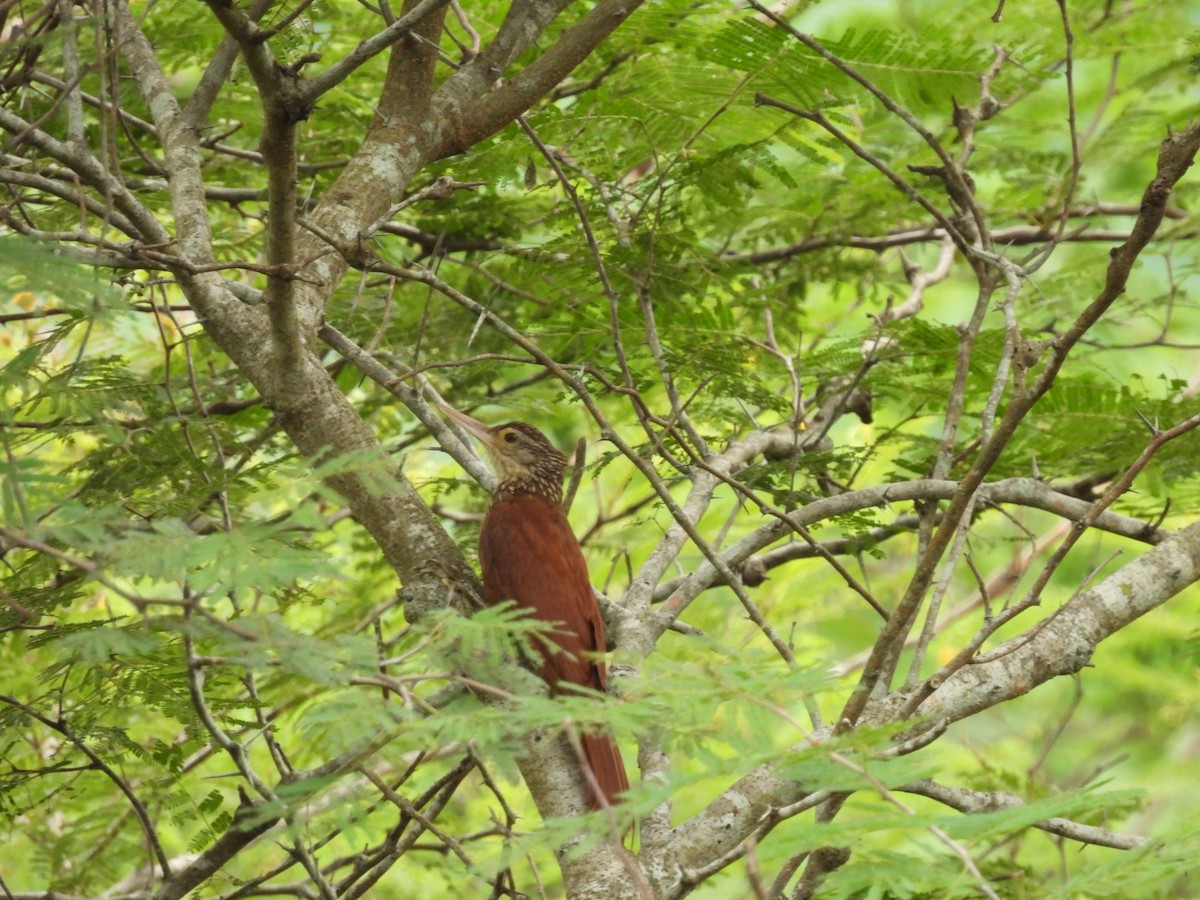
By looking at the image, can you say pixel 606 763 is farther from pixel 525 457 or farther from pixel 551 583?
pixel 525 457

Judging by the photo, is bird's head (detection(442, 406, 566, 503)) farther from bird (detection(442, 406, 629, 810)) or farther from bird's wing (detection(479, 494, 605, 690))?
bird's wing (detection(479, 494, 605, 690))

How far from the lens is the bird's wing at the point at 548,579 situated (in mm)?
4191

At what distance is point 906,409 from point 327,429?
3686 mm

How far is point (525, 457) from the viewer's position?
5488mm

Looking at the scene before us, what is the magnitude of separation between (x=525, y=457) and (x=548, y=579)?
1228mm

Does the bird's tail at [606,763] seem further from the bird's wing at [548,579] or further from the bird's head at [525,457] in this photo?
the bird's head at [525,457]

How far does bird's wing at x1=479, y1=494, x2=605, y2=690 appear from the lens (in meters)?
4.19

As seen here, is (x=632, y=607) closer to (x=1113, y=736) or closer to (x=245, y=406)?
(x=245, y=406)

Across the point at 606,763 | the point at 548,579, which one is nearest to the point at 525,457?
the point at 548,579

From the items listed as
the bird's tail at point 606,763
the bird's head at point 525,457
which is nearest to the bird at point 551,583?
the bird's tail at point 606,763

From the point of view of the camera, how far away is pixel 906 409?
6.43 metres

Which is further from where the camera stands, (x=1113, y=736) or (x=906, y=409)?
(x=1113, y=736)

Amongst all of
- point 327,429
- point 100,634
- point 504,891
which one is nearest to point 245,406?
point 327,429

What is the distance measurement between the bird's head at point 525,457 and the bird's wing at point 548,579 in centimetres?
67
